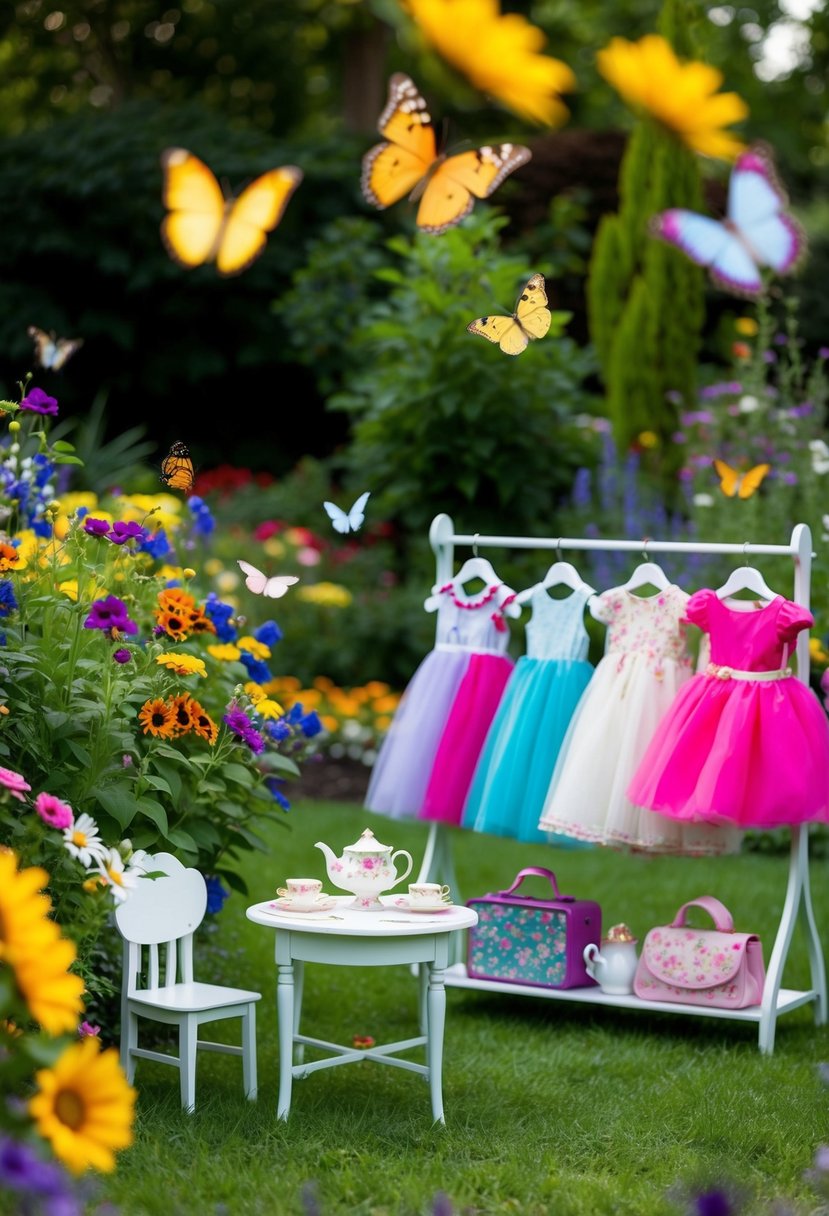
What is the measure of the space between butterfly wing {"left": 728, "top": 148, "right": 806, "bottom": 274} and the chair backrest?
2.03 metres

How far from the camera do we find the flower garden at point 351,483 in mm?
2793

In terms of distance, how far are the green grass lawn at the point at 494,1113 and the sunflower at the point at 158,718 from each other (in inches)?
34.2

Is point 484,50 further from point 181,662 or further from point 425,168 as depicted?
point 425,168

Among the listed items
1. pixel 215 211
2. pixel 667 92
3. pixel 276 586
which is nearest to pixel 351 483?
pixel 215 211

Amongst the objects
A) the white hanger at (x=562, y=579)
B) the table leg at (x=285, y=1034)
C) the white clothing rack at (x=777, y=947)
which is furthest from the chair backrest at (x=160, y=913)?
the white hanger at (x=562, y=579)

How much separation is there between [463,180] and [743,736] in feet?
5.61

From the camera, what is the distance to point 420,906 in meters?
3.55

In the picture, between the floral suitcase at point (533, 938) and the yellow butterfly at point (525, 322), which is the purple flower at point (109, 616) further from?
the floral suitcase at point (533, 938)

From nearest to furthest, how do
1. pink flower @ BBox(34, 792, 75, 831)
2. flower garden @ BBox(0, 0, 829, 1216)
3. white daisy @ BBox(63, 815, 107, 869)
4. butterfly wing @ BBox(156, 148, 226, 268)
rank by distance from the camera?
1. pink flower @ BBox(34, 792, 75, 831)
2. white daisy @ BBox(63, 815, 107, 869)
3. flower garden @ BBox(0, 0, 829, 1216)
4. butterfly wing @ BBox(156, 148, 226, 268)

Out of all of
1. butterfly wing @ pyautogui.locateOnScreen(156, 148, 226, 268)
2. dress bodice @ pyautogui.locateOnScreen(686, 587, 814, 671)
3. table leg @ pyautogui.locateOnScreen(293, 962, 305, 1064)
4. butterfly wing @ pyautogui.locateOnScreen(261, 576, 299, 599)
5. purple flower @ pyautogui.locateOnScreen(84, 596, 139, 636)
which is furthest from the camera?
dress bodice @ pyautogui.locateOnScreen(686, 587, 814, 671)

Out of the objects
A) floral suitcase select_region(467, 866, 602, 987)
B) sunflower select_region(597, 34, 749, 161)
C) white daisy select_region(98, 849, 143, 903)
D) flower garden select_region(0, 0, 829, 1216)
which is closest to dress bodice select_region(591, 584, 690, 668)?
flower garden select_region(0, 0, 829, 1216)

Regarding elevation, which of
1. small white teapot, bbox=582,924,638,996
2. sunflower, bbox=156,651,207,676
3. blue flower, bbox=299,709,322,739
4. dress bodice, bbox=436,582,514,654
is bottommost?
small white teapot, bbox=582,924,638,996

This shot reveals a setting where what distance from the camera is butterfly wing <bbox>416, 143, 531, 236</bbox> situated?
3.57m

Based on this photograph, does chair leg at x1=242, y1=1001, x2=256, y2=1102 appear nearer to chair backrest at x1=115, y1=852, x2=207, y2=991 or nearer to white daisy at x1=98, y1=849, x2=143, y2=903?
chair backrest at x1=115, y1=852, x2=207, y2=991
